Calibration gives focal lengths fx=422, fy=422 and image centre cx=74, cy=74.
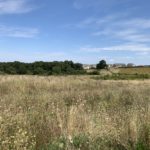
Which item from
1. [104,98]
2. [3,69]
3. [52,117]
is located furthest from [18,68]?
[52,117]

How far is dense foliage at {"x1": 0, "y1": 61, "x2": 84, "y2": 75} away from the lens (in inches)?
2612

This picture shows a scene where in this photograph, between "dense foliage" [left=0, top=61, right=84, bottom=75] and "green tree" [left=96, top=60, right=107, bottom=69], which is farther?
"green tree" [left=96, top=60, right=107, bottom=69]

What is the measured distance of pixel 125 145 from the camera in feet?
23.0

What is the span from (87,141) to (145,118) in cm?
133

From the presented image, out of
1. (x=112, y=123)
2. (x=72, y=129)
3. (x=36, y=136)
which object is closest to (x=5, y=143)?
(x=36, y=136)

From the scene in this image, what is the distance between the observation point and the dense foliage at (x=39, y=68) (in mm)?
66344

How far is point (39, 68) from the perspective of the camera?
68500mm

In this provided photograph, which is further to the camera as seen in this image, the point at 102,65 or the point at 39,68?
the point at 102,65

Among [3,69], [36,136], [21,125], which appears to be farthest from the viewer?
[3,69]

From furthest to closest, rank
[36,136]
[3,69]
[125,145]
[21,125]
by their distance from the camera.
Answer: [3,69], [21,125], [36,136], [125,145]

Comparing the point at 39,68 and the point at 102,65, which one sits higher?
the point at 102,65

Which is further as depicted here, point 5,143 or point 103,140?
point 103,140

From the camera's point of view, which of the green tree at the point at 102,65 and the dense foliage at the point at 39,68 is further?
the green tree at the point at 102,65

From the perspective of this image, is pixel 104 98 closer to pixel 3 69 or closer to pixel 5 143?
pixel 5 143
